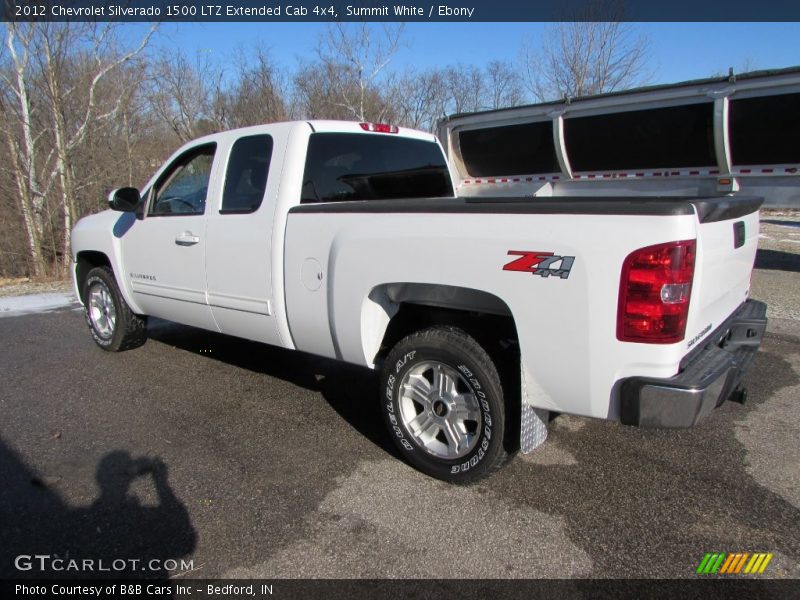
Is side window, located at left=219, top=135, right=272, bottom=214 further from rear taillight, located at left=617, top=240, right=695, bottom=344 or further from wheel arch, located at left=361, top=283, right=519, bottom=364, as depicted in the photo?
rear taillight, located at left=617, top=240, right=695, bottom=344

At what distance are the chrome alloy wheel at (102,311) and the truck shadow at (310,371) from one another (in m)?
0.59

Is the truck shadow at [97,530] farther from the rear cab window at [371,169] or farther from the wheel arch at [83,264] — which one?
the wheel arch at [83,264]

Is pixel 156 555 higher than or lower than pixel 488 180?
lower

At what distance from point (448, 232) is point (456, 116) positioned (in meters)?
7.59

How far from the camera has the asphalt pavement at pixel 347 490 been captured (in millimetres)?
2488

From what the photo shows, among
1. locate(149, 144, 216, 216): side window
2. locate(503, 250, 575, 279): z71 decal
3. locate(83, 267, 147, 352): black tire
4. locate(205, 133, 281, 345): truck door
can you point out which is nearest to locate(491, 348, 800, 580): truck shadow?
locate(503, 250, 575, 279): z71 decal

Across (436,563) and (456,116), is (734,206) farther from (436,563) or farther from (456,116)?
(456,116)

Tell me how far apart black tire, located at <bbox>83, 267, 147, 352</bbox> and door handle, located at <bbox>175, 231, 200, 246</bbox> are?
1.35 m

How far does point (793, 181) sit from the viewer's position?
725cm

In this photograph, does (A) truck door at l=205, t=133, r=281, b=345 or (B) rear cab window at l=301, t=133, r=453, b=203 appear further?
(B) rear cab window at l=301, t=133, r=453, b=203

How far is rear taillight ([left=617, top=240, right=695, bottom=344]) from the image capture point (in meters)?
2.20

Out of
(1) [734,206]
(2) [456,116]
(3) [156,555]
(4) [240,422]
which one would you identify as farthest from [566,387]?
(2) [456,116]

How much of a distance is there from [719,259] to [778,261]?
8436 mm

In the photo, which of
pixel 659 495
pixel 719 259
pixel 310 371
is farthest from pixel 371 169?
pixel 659 495
